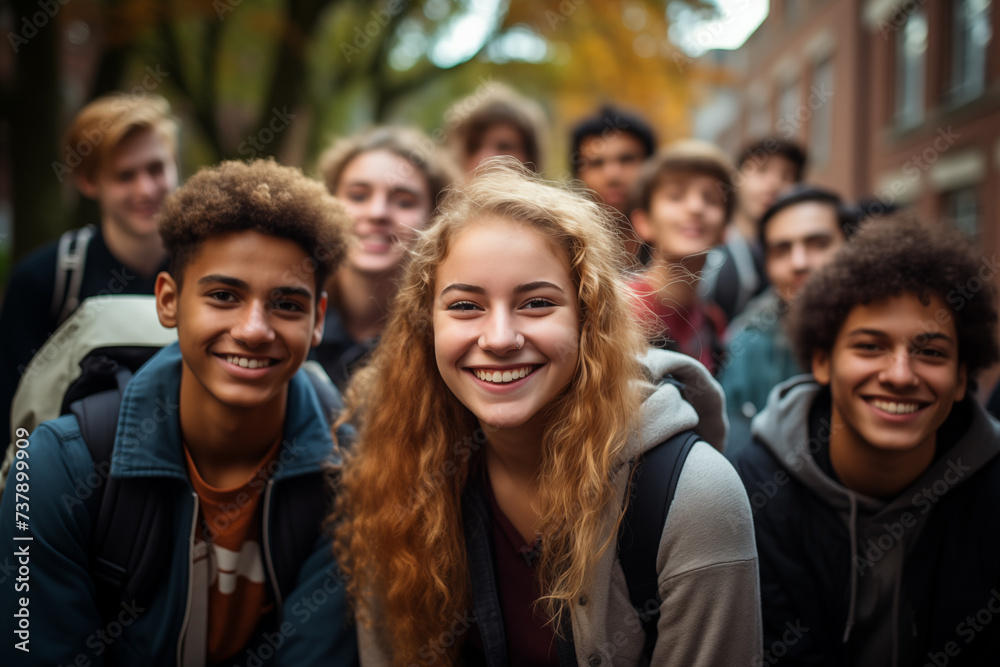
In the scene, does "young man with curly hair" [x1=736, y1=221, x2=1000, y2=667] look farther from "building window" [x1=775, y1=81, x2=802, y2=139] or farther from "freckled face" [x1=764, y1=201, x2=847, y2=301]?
"building window" [x1=775, y1=81, x2=802, y2=139]

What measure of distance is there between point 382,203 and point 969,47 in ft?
34.9

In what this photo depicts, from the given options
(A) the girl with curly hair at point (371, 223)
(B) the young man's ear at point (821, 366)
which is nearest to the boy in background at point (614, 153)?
(A) the girl with curly hair at point (371, 223)

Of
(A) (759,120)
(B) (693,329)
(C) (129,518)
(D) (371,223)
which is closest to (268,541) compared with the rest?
(C) (129,518)

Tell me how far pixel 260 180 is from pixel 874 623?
267 centimetres

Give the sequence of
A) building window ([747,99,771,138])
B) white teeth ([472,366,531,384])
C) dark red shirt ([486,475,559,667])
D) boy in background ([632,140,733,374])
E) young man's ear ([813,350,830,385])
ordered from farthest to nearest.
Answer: building window ([747,99,771,138]), boy in background ([632,140,733,374]), young man's ear ([813,350,830,385]), dark red shirt ([486,475,559,667]), white teeth ([472,366,531,384])

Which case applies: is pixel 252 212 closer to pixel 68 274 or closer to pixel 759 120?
pixel 68 274

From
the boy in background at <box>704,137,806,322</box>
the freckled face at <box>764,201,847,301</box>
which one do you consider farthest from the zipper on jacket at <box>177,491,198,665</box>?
the boy in background at <box>704,137,806,322</box>

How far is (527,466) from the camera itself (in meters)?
2.50

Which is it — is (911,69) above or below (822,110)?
below

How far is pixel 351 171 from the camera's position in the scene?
396 centimetres

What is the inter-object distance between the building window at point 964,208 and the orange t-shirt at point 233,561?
10.9 meters

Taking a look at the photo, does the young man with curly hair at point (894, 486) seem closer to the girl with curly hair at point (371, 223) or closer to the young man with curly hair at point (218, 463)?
the young man with curly hair at point (218, 463)

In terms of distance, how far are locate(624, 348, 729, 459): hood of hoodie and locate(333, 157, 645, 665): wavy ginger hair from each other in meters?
0.05

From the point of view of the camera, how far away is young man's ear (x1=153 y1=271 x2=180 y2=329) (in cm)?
263
